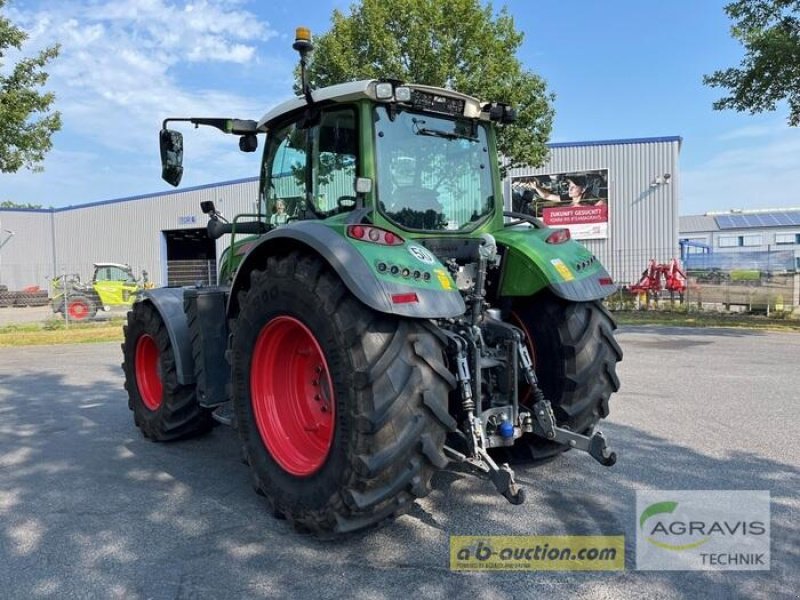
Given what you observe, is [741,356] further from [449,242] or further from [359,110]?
[359,110]

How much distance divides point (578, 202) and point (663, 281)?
7715mm

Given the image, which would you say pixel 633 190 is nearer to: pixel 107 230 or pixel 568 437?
pixel 568 437

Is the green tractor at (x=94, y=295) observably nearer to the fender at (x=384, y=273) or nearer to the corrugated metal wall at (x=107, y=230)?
the corrugated metal wall at (x=107, y=230)

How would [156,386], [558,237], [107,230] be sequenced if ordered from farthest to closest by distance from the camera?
[107,230] → [156,386] → [558,237]

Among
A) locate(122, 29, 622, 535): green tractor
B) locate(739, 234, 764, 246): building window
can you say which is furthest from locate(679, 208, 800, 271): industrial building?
locate(122, 29, 622, 535): green tractor

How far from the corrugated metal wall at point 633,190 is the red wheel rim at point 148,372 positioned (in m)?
19.5

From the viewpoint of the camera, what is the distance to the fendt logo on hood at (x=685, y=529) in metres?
3.18

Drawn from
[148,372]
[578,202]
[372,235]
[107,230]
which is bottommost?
[148,372]

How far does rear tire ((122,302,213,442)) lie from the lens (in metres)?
4.89

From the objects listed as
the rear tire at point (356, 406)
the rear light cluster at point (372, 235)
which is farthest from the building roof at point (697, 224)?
the rear tire at point (356, 406)

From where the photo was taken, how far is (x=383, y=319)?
3006mm

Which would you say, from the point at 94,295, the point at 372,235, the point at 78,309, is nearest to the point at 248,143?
the point at 372,235

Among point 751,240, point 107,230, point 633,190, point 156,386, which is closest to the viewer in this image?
point 156,386

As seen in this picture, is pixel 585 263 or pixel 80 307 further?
pixel 80 307
